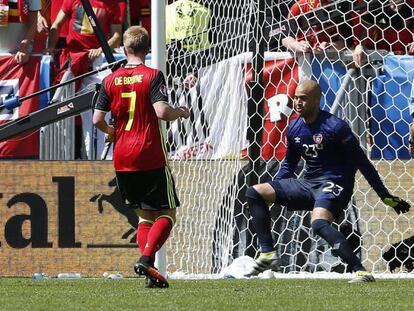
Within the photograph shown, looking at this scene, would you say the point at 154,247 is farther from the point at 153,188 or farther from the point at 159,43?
the point at 159,43

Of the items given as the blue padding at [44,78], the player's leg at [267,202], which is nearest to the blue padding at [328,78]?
the player's leg at [267,202]

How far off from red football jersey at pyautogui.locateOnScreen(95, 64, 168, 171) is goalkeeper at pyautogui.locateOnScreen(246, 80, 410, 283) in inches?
61.7

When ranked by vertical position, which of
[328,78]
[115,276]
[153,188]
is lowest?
[115,276]

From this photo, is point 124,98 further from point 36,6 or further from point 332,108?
point 36,6

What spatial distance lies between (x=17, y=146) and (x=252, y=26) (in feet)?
8.78

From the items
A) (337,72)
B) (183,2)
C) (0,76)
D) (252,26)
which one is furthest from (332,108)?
(0,76)

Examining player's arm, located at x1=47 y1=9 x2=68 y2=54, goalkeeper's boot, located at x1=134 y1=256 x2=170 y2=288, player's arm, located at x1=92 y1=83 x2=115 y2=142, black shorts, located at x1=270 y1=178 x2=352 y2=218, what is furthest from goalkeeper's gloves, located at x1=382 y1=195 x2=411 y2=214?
player's arm, located at x1=47 y1=9 x2=68 y2=54

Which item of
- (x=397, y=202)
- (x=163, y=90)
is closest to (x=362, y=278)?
(x=397, y=202)

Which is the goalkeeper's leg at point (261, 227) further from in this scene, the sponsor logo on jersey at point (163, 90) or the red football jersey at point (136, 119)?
the sponsor logo on jersey at point (163, 90)

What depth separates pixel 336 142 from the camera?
31.4 ft

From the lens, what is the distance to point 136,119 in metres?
8.54

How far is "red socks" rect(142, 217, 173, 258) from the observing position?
329 inches

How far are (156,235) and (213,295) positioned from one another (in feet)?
2.95

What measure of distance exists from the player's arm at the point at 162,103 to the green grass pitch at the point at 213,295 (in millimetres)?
1185
